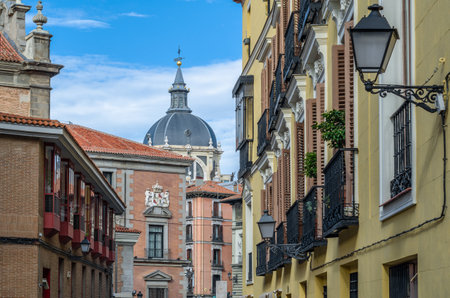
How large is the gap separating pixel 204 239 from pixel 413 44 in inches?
4034

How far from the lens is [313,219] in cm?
1532

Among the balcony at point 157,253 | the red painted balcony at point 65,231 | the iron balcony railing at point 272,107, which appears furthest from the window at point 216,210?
the iron balcony railing at point 272,107

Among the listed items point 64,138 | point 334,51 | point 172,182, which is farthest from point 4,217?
point 172,182

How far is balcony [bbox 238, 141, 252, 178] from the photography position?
30.8 metres

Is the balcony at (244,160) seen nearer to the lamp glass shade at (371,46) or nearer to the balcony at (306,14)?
the balcony at (306,14)

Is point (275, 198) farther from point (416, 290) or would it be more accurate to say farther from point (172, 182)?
point (172, 182)

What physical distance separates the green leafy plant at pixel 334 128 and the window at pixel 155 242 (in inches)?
2032

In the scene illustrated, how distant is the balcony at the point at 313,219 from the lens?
15.0 metres

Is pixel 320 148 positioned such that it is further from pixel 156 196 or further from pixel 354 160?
pixel 156 196

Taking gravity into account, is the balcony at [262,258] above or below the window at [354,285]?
above

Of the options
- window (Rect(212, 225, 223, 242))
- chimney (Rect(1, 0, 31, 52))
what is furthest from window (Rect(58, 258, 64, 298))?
window (Rect(212, 225, 223, 242))

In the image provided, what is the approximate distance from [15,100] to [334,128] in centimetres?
2564

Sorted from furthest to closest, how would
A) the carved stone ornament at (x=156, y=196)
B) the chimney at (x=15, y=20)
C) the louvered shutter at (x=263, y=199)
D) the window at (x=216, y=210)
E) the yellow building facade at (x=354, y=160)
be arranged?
the window at (x=216, y=210)
the carved stone ornament at (x=156, y=196)
the chimney at (x=15, y=20)
the louvered shutter at (x=263, y=199)
the yellow building facade at (x=354, y=160)

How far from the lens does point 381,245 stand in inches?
413
